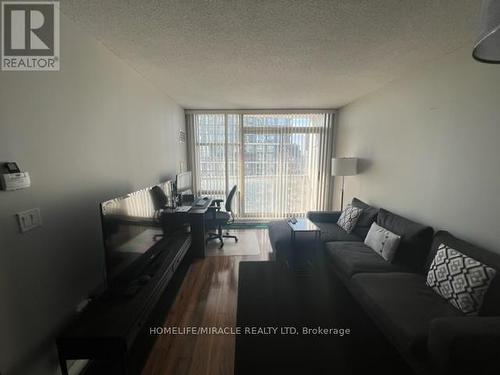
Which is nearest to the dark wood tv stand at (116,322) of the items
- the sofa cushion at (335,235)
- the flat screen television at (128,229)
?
the flat screen television at (128,229)

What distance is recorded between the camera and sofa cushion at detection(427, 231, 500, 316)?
1.39 metres

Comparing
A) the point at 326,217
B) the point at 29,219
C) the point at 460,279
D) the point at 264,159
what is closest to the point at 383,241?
the point at 460,279

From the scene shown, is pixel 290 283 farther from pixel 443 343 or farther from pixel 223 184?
pixel 223 184

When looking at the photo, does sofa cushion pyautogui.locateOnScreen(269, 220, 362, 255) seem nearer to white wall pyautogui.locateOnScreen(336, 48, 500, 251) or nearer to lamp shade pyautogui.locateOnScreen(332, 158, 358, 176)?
white wall pyautogui.locateOnScreen(336, 48, 500, 251)

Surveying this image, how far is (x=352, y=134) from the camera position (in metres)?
3.94

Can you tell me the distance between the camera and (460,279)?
154 centimetres

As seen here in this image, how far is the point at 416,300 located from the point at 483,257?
0.56m

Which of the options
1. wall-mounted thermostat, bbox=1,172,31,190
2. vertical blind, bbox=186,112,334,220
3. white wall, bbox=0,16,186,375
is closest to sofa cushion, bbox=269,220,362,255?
vertical blind, bbox=186,112,334,220

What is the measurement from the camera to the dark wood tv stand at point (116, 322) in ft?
4.07

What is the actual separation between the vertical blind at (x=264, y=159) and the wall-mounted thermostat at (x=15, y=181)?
11.6 feet

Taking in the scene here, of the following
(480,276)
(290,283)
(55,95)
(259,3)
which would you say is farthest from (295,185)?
(55,95)

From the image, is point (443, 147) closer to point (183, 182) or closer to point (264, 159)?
point (264, 159)

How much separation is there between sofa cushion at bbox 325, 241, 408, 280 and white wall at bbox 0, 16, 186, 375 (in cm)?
229

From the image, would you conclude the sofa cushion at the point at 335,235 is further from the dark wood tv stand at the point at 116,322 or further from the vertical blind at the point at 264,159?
the dark wood tv stand at the point at 116,322
